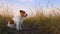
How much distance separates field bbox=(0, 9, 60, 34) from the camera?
11.7 ft

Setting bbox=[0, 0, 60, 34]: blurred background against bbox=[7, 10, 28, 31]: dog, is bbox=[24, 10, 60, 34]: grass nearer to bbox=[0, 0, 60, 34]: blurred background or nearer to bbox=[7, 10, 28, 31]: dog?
bbox=[0, 0, 60, 34]: blurred background

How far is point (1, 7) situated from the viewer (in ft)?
11.8

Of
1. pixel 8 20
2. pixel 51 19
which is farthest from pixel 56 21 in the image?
pixel 8 20

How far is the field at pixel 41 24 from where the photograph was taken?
357cm

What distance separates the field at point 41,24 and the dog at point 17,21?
67 millimetres

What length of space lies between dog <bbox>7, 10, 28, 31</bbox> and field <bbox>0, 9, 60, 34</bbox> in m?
0.07

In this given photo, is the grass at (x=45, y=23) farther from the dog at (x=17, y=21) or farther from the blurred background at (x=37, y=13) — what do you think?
the dog at (x=17, y=21)

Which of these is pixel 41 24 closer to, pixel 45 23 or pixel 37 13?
pixel 45 23

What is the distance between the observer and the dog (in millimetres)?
3432

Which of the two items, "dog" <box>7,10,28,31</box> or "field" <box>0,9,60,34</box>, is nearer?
"dog" <box>7,10,28,31</box>

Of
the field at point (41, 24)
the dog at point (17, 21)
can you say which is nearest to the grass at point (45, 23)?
the field at point (41, 24)

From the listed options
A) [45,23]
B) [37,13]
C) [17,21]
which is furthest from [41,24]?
[17,21]

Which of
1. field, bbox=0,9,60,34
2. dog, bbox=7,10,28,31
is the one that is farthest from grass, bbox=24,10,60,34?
dog, bbox=7,10,28,31

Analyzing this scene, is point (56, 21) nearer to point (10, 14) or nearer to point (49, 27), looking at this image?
point (49, 27)
